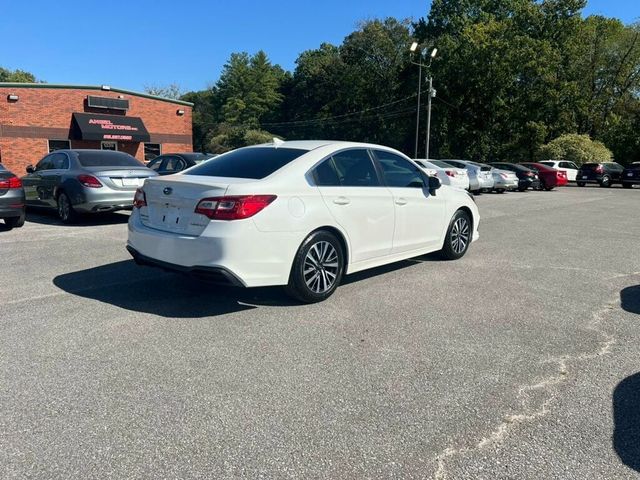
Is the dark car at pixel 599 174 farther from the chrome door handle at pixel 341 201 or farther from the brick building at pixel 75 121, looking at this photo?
the chrome door handle at pixel 341 201

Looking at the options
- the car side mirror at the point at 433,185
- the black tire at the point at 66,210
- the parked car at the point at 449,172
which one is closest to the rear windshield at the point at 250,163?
the car side mirror at the point at 433,185

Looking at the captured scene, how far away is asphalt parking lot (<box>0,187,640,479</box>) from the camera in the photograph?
2.59m

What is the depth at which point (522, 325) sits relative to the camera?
4582mm

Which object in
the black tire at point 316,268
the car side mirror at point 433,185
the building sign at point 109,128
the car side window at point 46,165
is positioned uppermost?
the building sign at point 109,128

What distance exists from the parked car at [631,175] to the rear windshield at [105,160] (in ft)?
92.5

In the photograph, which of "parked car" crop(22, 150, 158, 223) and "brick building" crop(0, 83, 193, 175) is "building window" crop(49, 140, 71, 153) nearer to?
"brick building" crop(0, 83, 193, 175)

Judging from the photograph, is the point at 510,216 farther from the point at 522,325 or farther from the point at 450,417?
the point at 450,417

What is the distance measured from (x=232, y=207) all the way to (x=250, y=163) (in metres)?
0.96

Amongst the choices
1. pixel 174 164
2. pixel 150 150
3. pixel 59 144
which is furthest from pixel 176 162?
pixel 150 150

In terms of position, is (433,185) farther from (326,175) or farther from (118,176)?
(118,176)

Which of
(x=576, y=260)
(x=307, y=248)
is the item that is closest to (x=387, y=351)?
(x=307, y=248)

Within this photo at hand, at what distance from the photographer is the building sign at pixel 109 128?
28.0m

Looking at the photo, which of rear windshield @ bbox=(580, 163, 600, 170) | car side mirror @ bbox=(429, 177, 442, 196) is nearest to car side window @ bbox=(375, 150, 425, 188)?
car side mirror @ bbox=(429, 177, 442, 196)

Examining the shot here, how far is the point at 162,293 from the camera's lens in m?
5.33
